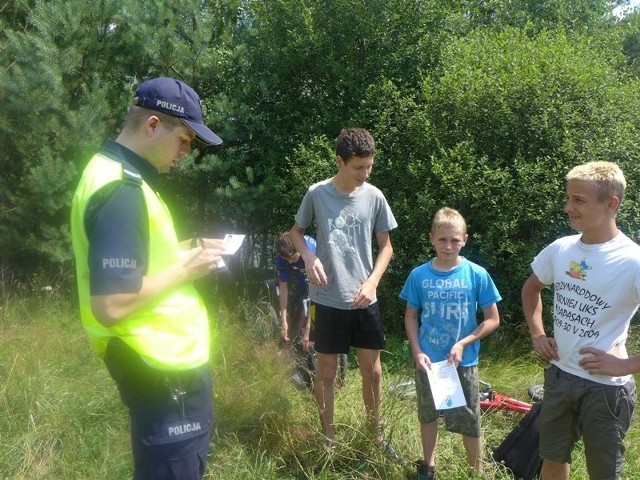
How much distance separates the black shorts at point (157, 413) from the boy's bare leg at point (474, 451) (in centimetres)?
180

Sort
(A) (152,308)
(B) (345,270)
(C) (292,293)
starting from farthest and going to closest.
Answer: (C) (292,293) → (B) (345,270) → (A) (152,308)

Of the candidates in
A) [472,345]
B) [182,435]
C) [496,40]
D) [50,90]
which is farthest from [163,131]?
[496,40]

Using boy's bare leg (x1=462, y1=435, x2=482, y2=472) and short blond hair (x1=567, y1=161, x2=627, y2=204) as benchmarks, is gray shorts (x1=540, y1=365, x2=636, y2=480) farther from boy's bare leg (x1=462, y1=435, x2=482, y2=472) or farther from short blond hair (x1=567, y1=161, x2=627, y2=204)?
short blond hair (x1=567, y1=161, x2=627, y2=204)

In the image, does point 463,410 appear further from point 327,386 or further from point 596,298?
point 596,298

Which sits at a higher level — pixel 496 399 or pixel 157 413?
pixel 157 413

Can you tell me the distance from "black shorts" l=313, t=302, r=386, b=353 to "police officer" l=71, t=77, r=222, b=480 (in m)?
1.49

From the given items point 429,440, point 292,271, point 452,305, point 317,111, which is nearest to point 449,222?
point 452,305

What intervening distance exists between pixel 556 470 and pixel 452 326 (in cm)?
87

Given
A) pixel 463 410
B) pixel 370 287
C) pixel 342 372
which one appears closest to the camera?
pixel 463 410

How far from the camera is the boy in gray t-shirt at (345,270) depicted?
3.64 m

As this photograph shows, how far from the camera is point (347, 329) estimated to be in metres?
3.70

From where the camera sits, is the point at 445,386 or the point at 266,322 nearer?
the point at 445,386

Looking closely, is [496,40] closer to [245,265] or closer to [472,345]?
[245,265]

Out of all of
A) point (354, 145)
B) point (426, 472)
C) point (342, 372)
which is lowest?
point (426, 472)
